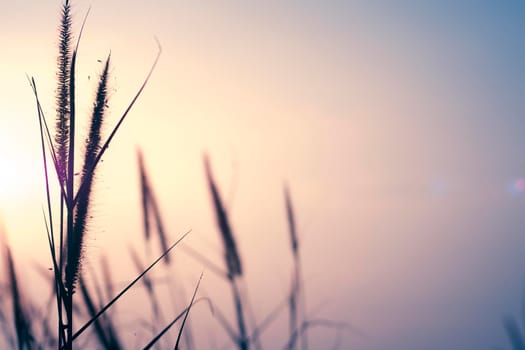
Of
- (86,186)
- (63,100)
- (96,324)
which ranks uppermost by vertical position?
(63,100)

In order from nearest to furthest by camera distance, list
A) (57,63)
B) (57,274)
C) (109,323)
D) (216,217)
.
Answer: (57,274) → (57,63) → (109,323) → (216,217)

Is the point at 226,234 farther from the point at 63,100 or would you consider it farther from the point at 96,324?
the point at 63,100

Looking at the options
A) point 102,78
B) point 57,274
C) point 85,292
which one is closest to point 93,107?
point 102,78

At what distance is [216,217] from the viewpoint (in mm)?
1820

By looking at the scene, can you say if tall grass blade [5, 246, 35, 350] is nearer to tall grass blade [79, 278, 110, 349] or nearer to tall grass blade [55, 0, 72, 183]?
tall grass blade [79, 278, 110, 349]

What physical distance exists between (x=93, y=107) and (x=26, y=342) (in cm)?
84

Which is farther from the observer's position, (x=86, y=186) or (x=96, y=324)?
(x=96, y=324)

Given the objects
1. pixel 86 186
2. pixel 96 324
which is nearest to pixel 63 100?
pixel 86 186

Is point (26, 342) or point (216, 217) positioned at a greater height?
point (216, 217)

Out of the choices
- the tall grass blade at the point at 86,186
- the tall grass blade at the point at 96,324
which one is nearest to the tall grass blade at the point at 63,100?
the tall grass blade at the point at 86,186

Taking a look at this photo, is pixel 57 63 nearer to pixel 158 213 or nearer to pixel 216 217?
pixel 216 217

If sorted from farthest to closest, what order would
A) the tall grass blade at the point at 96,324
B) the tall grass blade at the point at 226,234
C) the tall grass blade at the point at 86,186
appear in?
1. the tall grass blade at the point at 226,234
2. the tall grass blade at the point at 96,324
3. the tall grass blade at the point at 86,186

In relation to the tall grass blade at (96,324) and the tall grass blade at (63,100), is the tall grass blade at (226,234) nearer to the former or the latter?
the tall grass blade at (96,324)

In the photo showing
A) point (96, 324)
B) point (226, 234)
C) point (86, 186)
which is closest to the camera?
point (86, 186)
